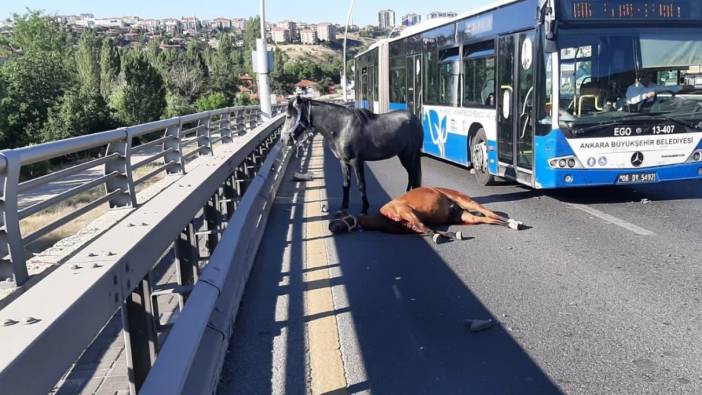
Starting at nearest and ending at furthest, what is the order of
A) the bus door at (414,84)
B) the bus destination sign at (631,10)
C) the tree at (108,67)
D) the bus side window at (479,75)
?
1. the bus destination sign at (631,10)
2. the bus side window at (479,75)
3. the bus door at (414,84)
4. the tree at (108,67)

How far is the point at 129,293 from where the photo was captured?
3.18 metres

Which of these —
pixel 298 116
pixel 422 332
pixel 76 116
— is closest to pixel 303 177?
pixel 298 116

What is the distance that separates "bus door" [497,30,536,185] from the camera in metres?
9.77

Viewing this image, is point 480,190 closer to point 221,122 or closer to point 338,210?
point 338,210

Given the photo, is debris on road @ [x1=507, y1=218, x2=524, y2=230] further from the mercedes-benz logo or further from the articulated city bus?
the mercedes-benz logo

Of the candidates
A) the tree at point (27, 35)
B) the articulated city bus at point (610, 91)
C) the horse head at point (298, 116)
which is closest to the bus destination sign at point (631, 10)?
the articulated city bus at point (610, 91)

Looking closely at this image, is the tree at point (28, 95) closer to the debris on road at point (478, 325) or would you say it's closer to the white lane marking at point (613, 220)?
the white lane marking at point (613, 220)

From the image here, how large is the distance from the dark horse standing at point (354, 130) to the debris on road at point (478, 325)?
438 centimetres

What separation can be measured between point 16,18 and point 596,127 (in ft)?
285

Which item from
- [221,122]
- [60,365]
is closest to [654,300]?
[60,365]

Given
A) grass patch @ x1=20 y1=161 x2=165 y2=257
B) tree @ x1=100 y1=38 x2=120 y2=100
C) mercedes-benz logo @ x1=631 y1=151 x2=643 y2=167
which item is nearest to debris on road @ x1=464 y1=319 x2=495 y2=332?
mercedes-benz logo @ x1=631 y1=151 x2=643 y2=167

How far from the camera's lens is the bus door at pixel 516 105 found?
9.77 m

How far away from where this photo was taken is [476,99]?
1212 cm

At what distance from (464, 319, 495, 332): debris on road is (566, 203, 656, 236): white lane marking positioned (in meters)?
3.66
